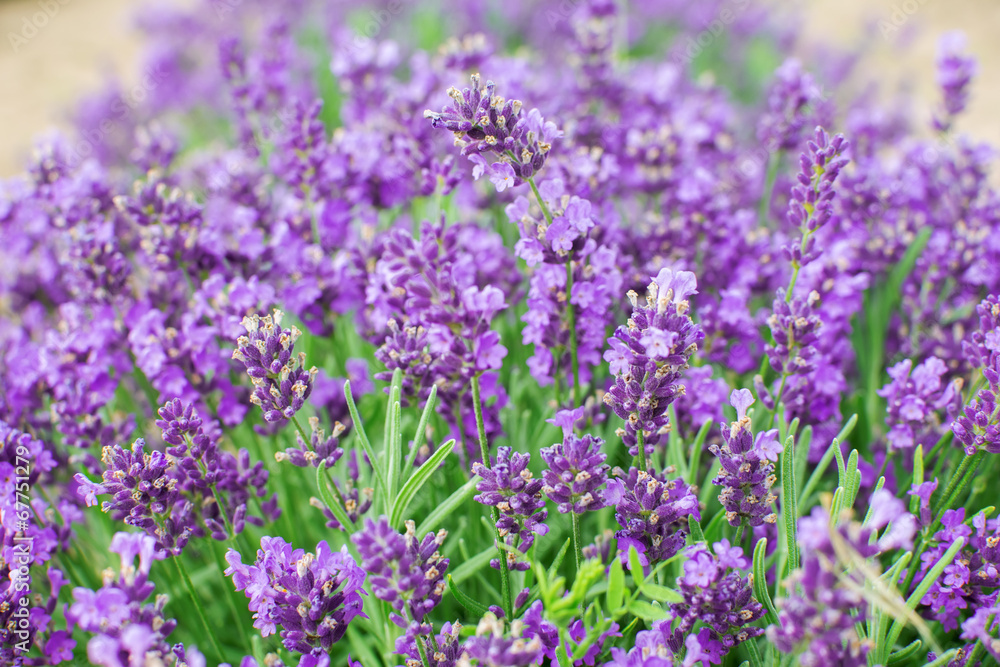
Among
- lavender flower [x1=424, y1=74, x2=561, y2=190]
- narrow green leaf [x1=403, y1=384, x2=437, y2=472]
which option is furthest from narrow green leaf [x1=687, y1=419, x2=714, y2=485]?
lavender flower [x1=424, y1=74, x2=561, y2=190]

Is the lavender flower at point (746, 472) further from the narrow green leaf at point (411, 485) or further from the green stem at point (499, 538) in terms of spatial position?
the narrow green leaf at point (411, 485)

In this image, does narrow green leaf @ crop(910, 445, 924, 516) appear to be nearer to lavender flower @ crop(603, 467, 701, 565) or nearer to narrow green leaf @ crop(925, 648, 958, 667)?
narrow green leaf @ crop(925, 648, 958, 667)

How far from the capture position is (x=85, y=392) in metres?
2.26

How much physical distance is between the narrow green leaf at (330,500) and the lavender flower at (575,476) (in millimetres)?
530

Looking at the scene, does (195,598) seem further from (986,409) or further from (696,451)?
(986,409)

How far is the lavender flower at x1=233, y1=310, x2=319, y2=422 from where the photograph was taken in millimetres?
1713

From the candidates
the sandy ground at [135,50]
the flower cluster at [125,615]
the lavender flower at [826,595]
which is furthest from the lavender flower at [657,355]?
the sandy ground at [135,50]

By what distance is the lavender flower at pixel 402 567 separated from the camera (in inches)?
56.6

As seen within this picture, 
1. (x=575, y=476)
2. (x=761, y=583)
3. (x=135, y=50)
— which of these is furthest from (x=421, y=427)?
(x=135, y=50)

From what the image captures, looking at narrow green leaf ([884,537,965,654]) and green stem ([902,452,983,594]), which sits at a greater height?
green stem ([902,452,983,594])

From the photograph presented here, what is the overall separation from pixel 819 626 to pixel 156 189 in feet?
7.83

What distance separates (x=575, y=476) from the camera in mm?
1598

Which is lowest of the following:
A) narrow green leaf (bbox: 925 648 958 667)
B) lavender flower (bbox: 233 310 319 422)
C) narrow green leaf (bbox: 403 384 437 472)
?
narrow green leaf (bbox: 925 648 958 667)

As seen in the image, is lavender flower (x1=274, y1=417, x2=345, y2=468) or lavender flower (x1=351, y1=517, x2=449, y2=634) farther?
lavender flower (x1=274, y1=417, x2=345, y2=468)
